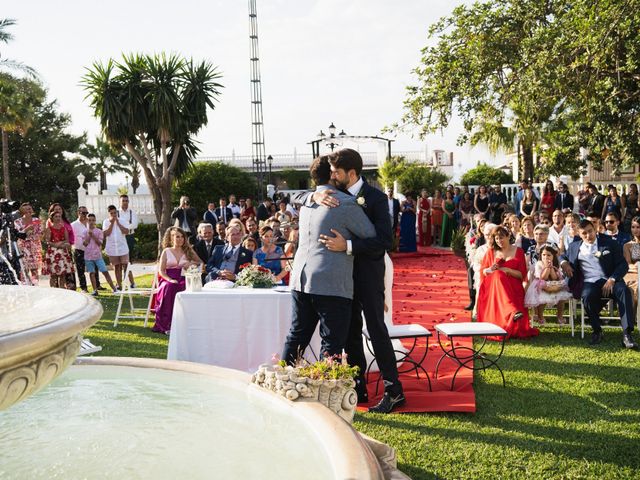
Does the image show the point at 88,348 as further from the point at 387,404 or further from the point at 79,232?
the point at 79,232

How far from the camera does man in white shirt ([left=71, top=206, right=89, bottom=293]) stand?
13031 mm

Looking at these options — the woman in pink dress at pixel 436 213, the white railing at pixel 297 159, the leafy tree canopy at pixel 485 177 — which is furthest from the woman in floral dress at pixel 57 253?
the white railing at pixel 297 159

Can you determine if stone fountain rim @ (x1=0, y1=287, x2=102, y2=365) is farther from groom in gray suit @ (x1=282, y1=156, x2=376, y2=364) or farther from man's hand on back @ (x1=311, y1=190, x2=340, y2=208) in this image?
man's hand on back @ (x1=311, y1=190, x2=340, y2=208)

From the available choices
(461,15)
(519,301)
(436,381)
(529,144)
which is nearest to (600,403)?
(436,381)

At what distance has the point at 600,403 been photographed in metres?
5.61

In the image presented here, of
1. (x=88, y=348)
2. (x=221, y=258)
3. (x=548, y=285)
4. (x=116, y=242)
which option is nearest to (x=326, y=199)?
(x=88, y=348)

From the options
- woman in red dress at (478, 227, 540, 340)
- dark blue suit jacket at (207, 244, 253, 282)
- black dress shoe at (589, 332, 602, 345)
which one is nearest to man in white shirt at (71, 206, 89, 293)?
dark blue suit jacket at (207, 244, 253, 282)

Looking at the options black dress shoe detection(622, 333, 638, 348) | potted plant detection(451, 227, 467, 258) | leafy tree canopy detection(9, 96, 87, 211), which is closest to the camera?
black dress shoe detection(622, 333, 638, 348)

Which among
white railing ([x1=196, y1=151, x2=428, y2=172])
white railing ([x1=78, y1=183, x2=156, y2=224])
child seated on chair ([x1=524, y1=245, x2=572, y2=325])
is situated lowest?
child seated on chair ([x1=524, y1=245, x2=572, y2=325])

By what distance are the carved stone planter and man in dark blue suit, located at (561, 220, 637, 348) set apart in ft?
15.6

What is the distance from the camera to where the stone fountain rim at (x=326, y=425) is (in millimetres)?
2906

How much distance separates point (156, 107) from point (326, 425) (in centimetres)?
1967

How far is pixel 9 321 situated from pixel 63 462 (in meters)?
1.27

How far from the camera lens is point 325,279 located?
490 cm
